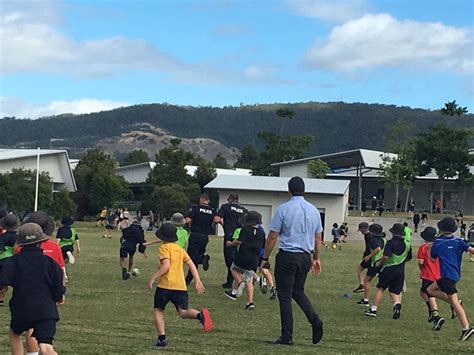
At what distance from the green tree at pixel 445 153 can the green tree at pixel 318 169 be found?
9703 millimetres

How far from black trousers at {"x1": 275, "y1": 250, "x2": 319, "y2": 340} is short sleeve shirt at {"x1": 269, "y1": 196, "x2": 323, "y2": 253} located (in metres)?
0.10

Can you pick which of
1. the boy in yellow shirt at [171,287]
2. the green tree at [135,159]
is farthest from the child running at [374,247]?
the green tree at [135,159]

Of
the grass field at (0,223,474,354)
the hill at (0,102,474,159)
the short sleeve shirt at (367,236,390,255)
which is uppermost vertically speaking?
the hill at (0,102,474,159)

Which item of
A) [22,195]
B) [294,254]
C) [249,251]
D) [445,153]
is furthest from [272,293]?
[445,153]

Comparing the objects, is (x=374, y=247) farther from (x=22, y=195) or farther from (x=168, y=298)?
(x=22, y=195)

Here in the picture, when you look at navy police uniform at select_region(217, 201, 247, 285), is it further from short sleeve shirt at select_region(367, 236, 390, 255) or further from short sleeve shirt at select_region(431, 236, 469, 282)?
short sleeve shirt at select_region(431, 236, 469, 282)

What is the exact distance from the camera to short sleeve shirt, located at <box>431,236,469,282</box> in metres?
10.5

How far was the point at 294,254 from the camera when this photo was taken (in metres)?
9.26

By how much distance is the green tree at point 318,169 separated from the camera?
7112cm

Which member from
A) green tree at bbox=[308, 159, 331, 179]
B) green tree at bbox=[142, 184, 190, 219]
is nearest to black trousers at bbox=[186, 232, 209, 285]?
green tree at bbox=[142, 184, 190, 219]

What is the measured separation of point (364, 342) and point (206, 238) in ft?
20.2

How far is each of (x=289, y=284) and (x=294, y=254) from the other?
35 cm

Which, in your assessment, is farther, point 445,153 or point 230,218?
point 445,153

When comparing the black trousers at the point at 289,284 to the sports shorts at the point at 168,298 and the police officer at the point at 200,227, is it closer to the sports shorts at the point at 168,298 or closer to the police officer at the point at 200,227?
the sports shorts at the point at 168,298
